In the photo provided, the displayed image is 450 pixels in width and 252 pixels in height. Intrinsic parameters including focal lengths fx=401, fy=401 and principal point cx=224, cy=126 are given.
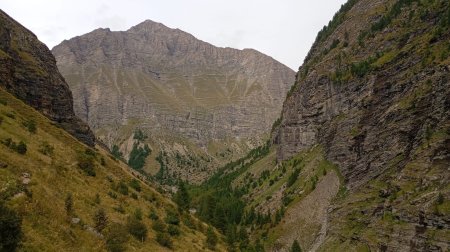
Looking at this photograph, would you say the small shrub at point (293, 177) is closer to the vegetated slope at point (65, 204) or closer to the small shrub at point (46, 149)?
the vegetated slope at point (65, 204)

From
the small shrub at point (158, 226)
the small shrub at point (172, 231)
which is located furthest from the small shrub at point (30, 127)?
the small shrub at point (172, 231)

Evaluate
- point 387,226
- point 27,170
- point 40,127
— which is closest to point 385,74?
point 387,226

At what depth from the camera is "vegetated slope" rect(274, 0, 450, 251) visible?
280 feet

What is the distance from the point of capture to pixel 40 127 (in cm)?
5947

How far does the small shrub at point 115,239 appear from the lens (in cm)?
3100

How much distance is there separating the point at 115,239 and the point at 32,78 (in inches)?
2824

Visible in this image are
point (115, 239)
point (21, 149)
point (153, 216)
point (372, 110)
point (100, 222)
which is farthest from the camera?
point (372, 110)

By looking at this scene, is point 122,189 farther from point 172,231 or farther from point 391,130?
point 391,130

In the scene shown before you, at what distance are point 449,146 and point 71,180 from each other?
264ft

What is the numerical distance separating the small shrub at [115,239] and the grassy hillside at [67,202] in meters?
0.08

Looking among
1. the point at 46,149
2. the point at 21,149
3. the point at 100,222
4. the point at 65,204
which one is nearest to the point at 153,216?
the point at 46,149

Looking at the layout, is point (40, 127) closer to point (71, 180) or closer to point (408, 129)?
point (71, 180)

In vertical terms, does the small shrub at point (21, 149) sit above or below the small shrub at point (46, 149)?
above

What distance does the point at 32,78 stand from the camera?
3607 inches
